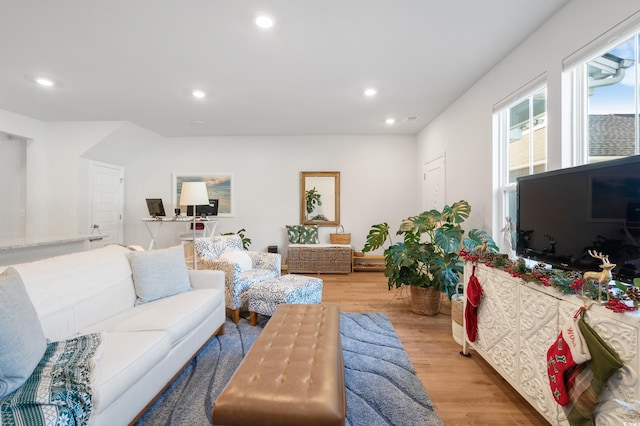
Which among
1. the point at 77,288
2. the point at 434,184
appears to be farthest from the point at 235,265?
the point at 434,184

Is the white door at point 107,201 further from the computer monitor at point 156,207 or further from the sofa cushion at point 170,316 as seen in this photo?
the sofa cushion at point 170,316

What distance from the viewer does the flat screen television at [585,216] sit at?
122 centimetres

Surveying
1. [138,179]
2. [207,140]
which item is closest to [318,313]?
[207,140]

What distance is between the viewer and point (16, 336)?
115 centimetres

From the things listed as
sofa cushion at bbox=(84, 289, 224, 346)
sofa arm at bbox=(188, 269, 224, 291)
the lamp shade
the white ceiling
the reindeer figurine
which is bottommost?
sofa cushion at bbox=(84, 289, 224, 346)

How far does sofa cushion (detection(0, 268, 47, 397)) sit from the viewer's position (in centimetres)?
108

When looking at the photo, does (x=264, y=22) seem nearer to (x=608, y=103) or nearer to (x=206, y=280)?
(x=206, y=280)

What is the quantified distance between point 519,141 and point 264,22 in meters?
2.47

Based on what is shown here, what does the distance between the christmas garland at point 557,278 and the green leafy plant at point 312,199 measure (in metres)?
3.71

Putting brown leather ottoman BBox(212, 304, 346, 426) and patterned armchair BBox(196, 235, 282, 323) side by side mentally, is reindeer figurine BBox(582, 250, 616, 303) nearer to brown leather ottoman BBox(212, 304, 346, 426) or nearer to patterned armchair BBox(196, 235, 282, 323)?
brown leather ottoman BBox(212, 304, 346, 426)

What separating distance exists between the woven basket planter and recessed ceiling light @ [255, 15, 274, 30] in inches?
115

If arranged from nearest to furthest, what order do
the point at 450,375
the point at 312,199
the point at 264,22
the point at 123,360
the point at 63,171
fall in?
the point at 123,360 < the point at 450,375 < the point at 264,22 < the point at 63,171 < the point at 312,199

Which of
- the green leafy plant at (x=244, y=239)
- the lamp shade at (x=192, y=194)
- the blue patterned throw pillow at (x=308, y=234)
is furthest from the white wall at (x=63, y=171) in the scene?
the blue patterned throw pillow at (x=308, y=234)

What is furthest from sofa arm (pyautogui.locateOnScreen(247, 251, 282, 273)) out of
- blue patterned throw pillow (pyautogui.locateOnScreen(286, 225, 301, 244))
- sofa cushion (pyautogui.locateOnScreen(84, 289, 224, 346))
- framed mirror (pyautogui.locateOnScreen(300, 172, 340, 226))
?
framed mirror (pyautogui.locateOnScreen(300, 172, 340, 226))
